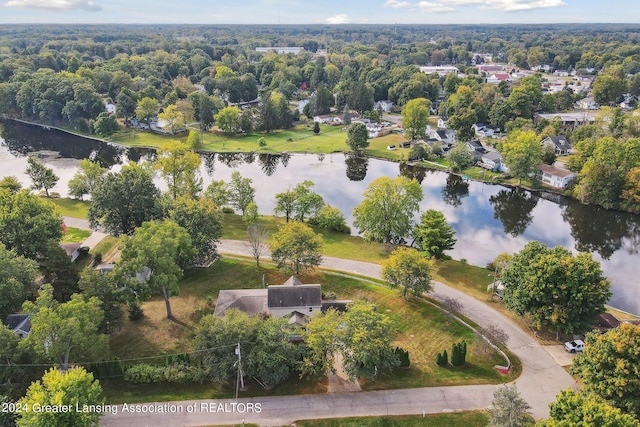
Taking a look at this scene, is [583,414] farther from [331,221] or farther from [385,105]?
[385,105]

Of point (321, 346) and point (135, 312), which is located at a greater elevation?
point (321, 346)

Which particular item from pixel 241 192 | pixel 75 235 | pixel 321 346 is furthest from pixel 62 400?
pixel 241 192

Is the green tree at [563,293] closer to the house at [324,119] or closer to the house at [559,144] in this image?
the house at [559,144]

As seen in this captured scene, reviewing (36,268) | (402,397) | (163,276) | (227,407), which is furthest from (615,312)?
(36,268)

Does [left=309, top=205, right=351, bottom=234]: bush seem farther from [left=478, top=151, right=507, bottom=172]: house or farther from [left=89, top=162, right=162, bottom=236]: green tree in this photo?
[left=478, top=151, right=507, bottom=172]: house

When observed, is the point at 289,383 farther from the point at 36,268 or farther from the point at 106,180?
the point at 106,180

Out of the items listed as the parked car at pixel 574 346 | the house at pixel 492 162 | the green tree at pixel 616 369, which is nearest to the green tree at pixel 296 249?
the parked car at pixel 574 346
